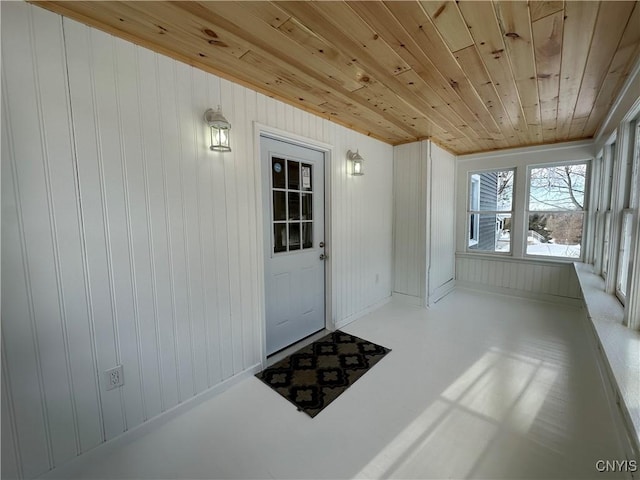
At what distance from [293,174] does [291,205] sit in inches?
12.4

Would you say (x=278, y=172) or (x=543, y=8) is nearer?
(x=543, y=8)

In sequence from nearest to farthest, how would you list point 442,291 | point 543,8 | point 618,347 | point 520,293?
point 543,8 < point 618,347 < point 520,293 < point 442,291

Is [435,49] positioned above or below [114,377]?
above

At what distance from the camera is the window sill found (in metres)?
1.18

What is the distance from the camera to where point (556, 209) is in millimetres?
3809

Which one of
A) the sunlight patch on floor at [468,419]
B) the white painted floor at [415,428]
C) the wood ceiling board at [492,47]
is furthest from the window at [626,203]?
the sunlight patch on floor at [468,419]

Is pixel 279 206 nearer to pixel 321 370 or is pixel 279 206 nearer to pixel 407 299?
pixel 321 370

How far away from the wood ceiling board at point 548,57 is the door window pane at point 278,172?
194cm

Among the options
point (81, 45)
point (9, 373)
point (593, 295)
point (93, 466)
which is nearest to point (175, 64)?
point (81, 45)

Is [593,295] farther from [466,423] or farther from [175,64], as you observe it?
[175,64]

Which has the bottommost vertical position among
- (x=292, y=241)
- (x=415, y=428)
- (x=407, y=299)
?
(x=415, y=428)

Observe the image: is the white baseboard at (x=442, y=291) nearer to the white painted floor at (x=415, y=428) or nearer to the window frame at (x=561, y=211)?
the window frame at (x=561, y=211)

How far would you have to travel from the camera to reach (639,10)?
4.18ft

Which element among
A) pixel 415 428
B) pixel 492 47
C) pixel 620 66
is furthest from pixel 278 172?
pixel 620 66
